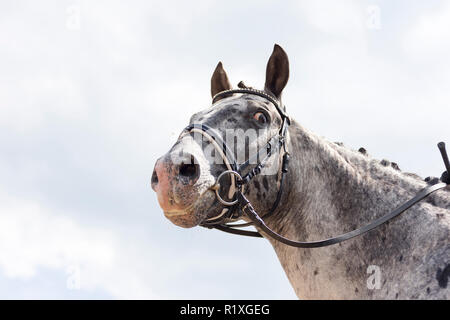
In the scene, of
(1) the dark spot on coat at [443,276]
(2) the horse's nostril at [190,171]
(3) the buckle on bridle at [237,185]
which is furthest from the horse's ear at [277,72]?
(1) the dark spot on coat at [443,276]

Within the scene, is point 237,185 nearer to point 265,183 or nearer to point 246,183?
point 246,183

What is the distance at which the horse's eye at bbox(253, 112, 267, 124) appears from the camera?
6668 millimetres

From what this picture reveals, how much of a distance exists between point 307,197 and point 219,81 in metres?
2.27

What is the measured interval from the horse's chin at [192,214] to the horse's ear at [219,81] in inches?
89.1

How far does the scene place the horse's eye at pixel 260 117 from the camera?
667 centimetres

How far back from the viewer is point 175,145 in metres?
6.16

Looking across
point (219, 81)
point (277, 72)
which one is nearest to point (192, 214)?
point (277, 72)

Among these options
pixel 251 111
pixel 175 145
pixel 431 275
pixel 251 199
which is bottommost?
pixel 431 275

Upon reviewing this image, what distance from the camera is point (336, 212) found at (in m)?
6.45

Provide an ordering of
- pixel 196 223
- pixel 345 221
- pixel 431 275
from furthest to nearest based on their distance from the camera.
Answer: pixel 345 221 < pixel 196 223 < pixel 431 275

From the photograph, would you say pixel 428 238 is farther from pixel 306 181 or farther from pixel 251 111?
pixel 251 111

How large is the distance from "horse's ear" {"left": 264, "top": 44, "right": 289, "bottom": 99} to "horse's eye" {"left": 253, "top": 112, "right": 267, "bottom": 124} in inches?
24.0

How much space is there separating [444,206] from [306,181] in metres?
1.57
